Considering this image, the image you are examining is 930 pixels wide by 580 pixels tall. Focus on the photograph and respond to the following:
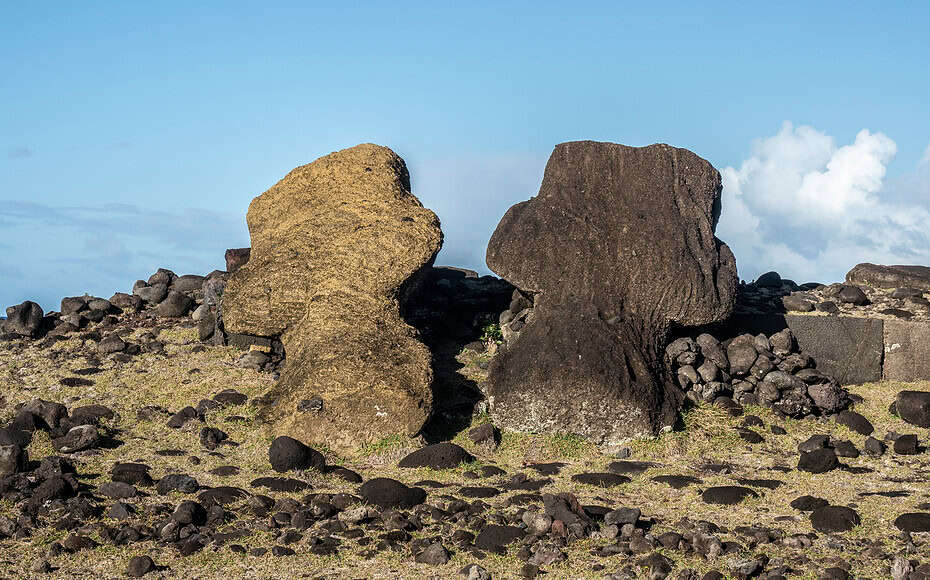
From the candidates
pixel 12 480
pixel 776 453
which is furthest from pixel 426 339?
pixel 12 480

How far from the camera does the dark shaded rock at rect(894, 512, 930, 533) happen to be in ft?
31.3

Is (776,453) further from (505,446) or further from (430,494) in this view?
(430,494)

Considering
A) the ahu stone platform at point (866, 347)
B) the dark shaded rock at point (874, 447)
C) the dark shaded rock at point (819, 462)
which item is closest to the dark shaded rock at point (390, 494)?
the dark shaded rock at point (819, 462)

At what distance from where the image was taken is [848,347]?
15242mm

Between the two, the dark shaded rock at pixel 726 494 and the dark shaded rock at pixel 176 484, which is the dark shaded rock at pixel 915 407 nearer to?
the dark shaded rock at pixel 726 494

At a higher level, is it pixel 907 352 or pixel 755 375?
pixel 907 352

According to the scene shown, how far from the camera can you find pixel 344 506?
1014 cm

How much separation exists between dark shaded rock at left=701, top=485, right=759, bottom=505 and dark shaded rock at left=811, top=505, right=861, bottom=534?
0.83m

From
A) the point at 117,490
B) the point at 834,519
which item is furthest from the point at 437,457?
the point at 834,519

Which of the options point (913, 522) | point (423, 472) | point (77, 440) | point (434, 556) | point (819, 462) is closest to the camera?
point (434, 556)

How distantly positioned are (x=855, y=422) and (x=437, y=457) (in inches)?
233

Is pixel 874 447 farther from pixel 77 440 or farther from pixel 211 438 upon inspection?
pixel 77 440

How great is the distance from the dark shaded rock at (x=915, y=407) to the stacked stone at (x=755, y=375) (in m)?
0.75

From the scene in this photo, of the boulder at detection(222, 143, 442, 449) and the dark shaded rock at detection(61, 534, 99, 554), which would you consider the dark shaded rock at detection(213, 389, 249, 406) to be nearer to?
the boulder at detection(222, 143, 442, 449)
